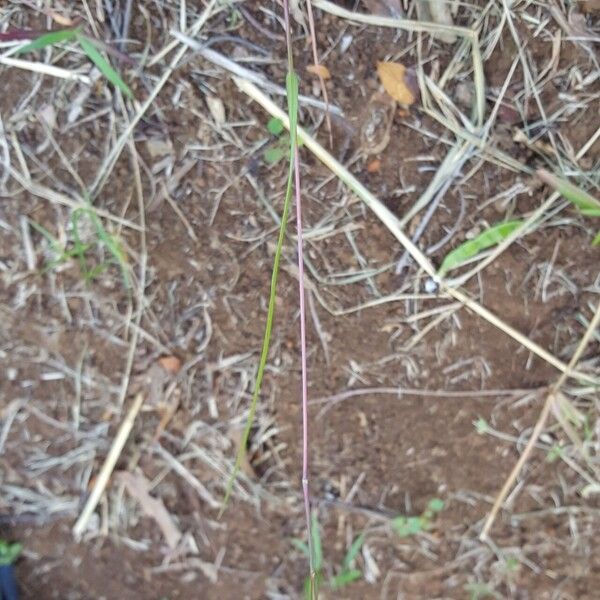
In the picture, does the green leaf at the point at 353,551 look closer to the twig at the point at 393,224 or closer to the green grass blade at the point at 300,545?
the green grass blade at the point at 300,545

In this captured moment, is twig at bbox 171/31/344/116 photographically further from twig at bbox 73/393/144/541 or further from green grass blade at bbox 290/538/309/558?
green grass blade at bbox 290/538/309/558

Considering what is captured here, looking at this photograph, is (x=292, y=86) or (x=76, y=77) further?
(x=76, y=77)

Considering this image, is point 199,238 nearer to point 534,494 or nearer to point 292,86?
point 292,86

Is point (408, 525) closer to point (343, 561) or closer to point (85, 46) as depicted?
point (343, 561)

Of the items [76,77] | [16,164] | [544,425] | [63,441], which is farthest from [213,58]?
[544,425]

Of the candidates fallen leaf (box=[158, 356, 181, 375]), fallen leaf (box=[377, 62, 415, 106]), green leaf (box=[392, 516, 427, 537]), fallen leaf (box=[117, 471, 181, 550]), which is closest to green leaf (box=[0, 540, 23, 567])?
fallen leaf (box=[117, 471, 181, 550])

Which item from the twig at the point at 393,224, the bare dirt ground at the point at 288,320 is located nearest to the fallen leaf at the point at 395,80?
the bare dirt ground at the point at 288,320
